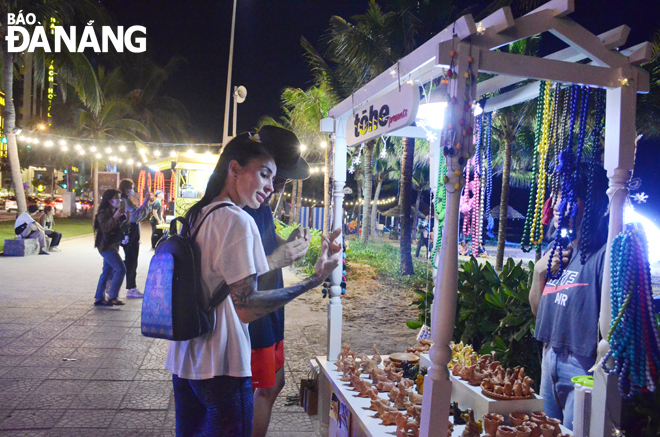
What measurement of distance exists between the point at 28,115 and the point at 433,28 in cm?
4384

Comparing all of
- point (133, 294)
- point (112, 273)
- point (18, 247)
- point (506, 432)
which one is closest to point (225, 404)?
point (506, 432)

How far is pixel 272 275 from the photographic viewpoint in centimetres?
310

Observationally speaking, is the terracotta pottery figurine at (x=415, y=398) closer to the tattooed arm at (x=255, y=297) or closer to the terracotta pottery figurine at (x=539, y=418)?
the terracotta pottery figurine at (x=539, y=418)

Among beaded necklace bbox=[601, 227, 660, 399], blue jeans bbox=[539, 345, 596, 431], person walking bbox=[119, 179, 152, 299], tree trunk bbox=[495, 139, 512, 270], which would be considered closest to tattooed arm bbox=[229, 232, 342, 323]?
beaded necklace bbox=[601, 227, 660, 399]

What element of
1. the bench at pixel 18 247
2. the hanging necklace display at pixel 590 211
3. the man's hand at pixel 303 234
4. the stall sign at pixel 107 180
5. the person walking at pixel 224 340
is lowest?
the bench at pixel 18 247

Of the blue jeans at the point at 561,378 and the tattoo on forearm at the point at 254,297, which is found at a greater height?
the tattoo on forearm at the point at 254,297

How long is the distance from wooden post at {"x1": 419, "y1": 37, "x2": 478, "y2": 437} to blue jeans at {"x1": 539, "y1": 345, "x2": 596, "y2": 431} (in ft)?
3.57

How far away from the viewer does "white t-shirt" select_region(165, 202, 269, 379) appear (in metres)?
2.11

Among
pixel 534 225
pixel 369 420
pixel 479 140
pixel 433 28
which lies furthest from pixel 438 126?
pixel 433 28

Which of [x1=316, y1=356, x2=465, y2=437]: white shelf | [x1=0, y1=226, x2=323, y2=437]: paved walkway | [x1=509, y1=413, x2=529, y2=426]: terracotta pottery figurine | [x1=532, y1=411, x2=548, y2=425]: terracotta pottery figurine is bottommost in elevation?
[x1=0, y1=226, x2=323, y2=437]: paved walkway

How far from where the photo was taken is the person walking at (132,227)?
8594 mm

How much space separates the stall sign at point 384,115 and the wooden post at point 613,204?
110cm

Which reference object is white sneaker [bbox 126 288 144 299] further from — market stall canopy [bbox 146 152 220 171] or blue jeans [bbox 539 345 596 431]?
market stall canopy [bbox 146 152 220 171]

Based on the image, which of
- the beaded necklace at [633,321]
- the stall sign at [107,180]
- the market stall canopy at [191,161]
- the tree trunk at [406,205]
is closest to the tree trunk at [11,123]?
the market stall canopy at [191,161]
